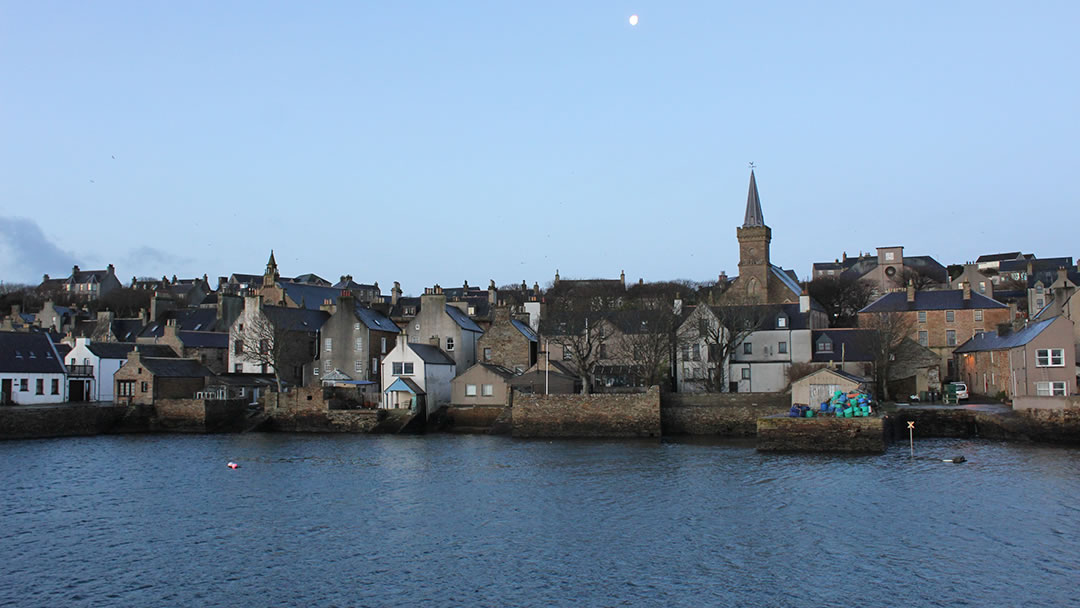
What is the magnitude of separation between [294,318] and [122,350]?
1261 cm

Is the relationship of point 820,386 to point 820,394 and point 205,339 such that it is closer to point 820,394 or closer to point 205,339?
point 820,394

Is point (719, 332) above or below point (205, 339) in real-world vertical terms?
below

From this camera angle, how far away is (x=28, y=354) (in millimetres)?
59031

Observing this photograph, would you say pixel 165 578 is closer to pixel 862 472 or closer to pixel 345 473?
pixel 345 473

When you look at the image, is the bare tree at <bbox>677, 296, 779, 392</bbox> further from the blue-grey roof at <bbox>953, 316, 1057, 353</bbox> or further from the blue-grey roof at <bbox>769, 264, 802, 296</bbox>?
the blue-grey roof at <bbox>769, 264, 802, 296</bbox>

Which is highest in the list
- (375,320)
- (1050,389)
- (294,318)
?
(294,318)

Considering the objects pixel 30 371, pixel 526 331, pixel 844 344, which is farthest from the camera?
pixel 526 331

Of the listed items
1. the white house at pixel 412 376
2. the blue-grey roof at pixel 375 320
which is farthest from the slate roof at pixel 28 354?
the white house at pixel 412 376

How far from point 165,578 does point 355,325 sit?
138ft

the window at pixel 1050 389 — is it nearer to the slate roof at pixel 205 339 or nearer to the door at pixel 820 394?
the door at pixel 820 394

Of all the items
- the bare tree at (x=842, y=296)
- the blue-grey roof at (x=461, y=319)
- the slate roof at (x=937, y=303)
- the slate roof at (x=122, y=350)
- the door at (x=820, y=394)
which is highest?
the bare tree at (x=842, y=296)

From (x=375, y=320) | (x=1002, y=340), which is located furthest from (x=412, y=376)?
(x=1002, y=340)

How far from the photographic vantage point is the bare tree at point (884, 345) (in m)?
58.0

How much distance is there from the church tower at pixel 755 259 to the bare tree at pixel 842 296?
7.03 meters
